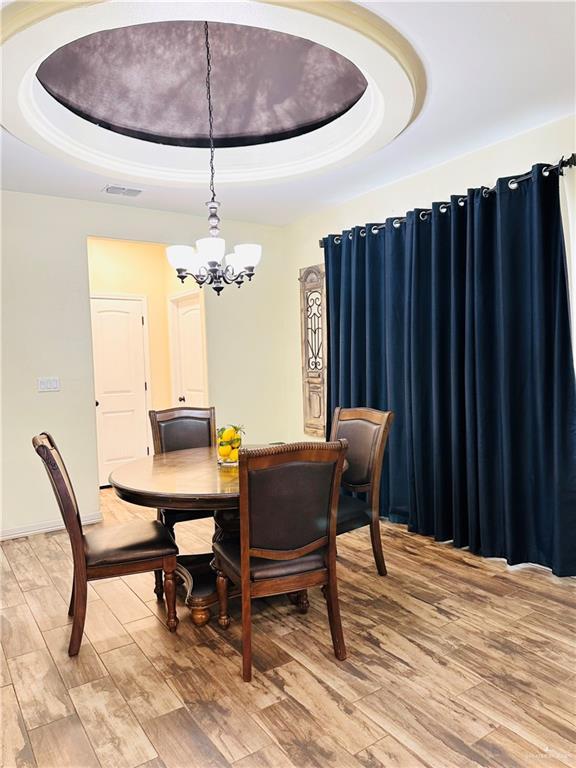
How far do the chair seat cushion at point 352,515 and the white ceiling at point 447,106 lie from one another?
2223 mm

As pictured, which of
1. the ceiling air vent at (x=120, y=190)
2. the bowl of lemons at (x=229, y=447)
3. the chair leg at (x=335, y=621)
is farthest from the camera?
the ceiling air vent at (x=120, y=190)

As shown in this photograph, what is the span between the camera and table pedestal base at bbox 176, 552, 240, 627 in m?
2.68

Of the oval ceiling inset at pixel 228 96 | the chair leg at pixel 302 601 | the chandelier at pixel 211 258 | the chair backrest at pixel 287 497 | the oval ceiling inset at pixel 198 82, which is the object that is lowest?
the chair leg at pixel 302 601

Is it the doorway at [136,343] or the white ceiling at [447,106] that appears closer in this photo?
the white ceiling at [447,106]

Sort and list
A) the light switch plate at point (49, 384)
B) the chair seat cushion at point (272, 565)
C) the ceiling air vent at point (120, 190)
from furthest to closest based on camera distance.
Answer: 1. the light switch plate at point (49, 384)
2. the ceiling air vent at point (120, 190)
3. the chair seat cushion at point (272, 565)

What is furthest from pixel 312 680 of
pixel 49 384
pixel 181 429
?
pixel 49 384

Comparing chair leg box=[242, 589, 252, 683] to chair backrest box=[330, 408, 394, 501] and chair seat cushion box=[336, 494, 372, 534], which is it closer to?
chair seat cushion box=[336, 494, 372, 534]

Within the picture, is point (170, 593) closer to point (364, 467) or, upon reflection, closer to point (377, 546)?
point (377, 546)

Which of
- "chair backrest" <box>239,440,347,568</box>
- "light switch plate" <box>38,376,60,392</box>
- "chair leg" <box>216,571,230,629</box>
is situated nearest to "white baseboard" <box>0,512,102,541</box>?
"light switch plate" <box>38,376,60,392</box>

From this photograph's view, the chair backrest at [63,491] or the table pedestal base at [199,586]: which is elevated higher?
the chair backrest at [63,491]

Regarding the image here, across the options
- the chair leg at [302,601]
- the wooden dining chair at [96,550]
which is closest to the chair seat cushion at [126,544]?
the wooden dining chair at [96,550]

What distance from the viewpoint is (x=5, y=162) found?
135 inches

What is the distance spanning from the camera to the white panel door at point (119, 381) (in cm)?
581

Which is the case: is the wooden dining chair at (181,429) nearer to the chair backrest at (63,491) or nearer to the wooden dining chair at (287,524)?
the chair backrest at (63,491)
